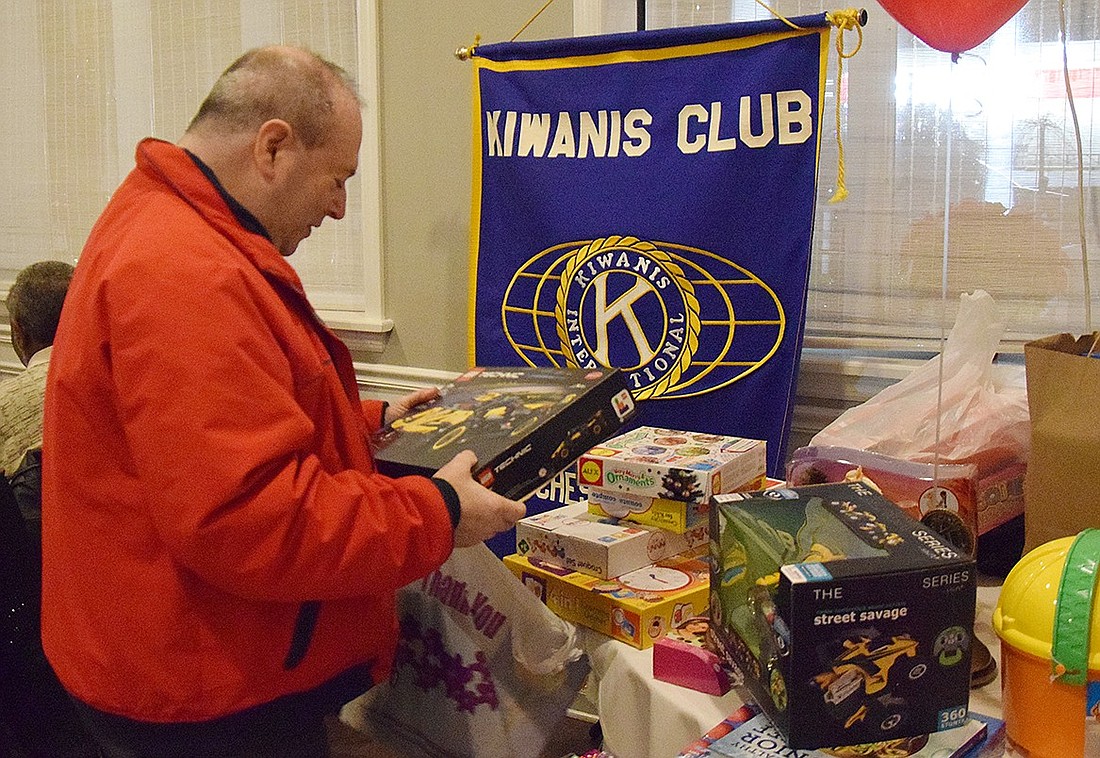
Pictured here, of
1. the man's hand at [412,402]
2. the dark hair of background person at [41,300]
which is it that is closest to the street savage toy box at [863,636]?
the man's hand at [412,402]

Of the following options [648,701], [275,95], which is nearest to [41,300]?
[275,95]

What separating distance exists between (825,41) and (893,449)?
2.63ft

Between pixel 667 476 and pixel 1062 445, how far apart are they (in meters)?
0.51

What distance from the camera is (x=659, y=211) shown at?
220cm

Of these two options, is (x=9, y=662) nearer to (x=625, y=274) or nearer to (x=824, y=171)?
(x=625, y=274)

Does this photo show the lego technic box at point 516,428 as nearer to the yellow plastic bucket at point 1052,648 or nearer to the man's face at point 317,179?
the man's face at point 317,179

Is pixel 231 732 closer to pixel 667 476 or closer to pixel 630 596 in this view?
pixel 630 596

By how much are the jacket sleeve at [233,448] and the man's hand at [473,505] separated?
7cm

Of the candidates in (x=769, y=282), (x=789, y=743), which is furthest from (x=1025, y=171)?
(x=789, y=743)

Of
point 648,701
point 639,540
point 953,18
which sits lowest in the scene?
point 648,701

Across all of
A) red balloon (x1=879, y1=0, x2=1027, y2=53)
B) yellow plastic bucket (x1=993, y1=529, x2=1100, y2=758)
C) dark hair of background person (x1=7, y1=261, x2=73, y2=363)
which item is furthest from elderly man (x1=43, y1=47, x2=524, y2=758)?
dark hair of background person (x1=7, y1=261, x2=73, y2=363)

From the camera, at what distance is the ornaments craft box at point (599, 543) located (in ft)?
4.93

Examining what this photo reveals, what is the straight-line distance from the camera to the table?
49.5 inches

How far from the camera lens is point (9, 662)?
6.71 ft
